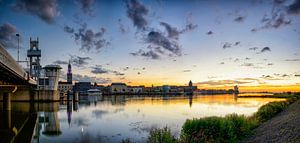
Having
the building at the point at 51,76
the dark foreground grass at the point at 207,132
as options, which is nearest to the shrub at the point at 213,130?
the dark foreground grass at the point at 207,132

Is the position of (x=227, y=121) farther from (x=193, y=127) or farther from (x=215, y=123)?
(x=193, y=127)

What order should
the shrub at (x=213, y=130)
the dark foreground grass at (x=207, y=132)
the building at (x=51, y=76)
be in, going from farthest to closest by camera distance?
the building at (x=51, y=76), the shrub at (x=213, y=130), the dark foreground grass at (x=207, y=132)

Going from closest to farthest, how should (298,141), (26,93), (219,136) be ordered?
1. (298,141)
2. (219,136)
3. (26,93)

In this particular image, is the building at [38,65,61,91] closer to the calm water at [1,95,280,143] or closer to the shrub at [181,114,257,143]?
the calm water at [1,95,280,143]

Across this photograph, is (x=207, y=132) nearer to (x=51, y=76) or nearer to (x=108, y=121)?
(x=108, y=121)

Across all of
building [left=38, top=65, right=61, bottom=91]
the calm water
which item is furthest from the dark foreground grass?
building [left=38, top=65, right=61, bottom=91]

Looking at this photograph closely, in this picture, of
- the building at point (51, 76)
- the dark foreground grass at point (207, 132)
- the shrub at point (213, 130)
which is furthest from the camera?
the building at point (51, 76)

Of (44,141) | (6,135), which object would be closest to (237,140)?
(44,141)

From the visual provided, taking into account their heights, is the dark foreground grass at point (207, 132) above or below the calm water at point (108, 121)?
above

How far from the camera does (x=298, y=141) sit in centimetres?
1466

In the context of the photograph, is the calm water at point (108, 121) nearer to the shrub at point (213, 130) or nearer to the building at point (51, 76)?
the shrub at point (213, 130)

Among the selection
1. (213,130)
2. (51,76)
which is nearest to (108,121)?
(213,130)

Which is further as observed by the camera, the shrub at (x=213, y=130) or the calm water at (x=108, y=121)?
the calm water at (x=108, y=121)

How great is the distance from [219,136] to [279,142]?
4.15m
